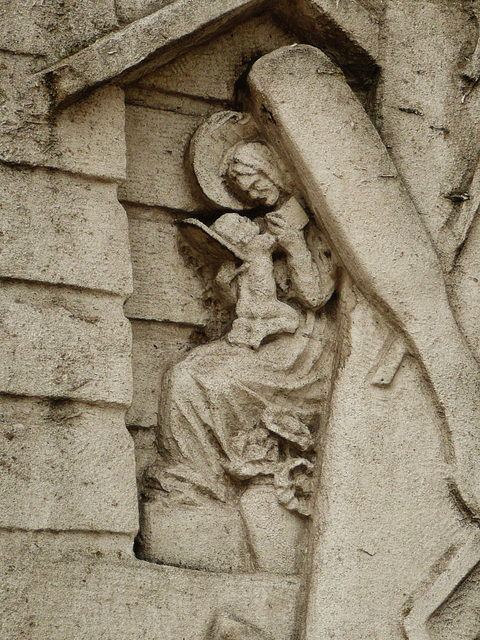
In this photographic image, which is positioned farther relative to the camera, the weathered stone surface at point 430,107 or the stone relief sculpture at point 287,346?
the weathered stone surface at point 430,107

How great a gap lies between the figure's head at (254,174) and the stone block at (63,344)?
650 mm

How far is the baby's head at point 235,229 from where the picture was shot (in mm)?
3686

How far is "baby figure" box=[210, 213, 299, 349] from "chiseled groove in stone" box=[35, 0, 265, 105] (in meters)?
0.62

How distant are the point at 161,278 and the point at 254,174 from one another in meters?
0.49

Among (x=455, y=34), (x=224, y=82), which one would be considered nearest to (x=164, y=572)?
(x=224, y=82)

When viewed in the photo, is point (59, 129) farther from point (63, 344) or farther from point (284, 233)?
point (284, 233)

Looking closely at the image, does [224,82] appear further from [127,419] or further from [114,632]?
[114,632]

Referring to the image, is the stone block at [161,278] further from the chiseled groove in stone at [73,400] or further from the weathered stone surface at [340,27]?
the weathered stone surface at [340,27]

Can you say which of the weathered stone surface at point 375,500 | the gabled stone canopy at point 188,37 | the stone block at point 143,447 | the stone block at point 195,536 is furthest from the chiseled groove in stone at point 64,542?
the gabled stone canopy at point 188,37

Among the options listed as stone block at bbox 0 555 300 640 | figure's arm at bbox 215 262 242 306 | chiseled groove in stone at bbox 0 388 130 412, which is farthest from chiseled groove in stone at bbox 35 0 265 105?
stone block at bbox 0 555 300 640

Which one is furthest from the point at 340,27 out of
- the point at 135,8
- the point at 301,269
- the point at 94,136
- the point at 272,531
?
the point at 272,531

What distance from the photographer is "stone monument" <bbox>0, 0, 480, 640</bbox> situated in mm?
3273

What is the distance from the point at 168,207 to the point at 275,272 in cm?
44

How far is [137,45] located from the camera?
3400mm
